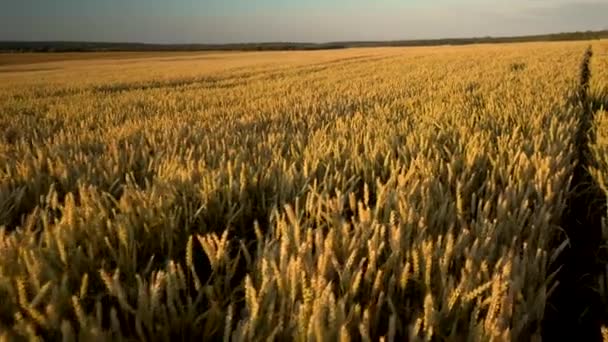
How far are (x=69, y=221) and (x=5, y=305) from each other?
49cm

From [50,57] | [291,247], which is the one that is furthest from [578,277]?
[50,57]

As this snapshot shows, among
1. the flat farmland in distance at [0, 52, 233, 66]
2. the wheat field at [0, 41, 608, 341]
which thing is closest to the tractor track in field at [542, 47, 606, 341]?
the wheat field at [0, 41, 608, 341]

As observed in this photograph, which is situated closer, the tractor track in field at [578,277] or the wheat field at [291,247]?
the wheat field at [291,247]

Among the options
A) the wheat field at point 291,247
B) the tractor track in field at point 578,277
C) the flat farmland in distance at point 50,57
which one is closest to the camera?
the wheat field at point 291,247

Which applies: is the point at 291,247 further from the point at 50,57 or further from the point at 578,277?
the point at 50,57

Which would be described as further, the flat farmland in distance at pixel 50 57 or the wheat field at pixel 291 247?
the flat farmland in distance at pixel 50 57

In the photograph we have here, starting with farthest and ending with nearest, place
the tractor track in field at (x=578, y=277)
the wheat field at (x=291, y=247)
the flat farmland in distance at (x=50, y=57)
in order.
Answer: the flat farmland in distance at (x=50, y=57), the tractor track in field at (x=578, y=277), the wheat field at (x=291, y=247)

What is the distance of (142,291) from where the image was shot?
1.32 m


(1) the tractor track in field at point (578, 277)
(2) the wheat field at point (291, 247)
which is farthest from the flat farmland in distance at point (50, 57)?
(1) the tractor track in field at point (578, 277)

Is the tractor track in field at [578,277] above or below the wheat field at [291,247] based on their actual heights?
below

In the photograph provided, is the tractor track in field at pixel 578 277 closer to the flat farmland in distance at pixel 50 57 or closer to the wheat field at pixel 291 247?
the wheat field at pixel 291 247

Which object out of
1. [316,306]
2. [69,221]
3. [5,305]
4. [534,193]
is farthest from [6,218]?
[534,193]

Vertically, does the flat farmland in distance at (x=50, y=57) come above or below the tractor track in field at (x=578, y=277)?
above

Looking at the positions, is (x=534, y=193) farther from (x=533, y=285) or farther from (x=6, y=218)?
(x=6, y=218)
